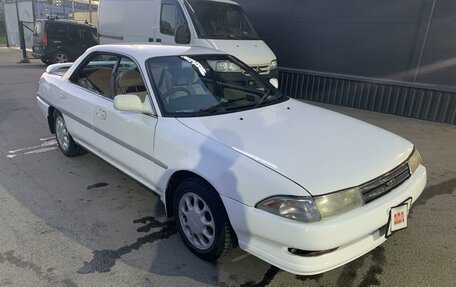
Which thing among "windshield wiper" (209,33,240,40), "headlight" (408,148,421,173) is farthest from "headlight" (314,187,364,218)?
"windshield wiper" (209,33,240,40)

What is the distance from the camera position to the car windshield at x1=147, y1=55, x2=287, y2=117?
3.06 m

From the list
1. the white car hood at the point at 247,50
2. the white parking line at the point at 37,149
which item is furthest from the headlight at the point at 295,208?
the white car hood at the point at 247,50

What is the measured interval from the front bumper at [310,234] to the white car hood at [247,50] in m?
5.09

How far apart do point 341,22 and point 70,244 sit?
283 inches

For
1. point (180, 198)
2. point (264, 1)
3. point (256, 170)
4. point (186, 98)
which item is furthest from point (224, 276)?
point (264, 1)

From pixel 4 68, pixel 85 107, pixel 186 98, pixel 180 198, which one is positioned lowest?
pixel 4 68

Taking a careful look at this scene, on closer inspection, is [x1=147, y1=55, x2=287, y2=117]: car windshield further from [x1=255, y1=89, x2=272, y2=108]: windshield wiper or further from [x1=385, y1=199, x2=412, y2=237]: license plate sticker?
[x1=385, y1=199, x2=412, y2=237]: license plate sticker

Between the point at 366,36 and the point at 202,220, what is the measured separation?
652 cm

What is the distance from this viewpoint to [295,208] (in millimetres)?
2123

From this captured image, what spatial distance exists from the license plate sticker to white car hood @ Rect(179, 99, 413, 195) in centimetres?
26

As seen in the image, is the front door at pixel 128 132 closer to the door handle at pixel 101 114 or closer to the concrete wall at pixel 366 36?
the door handle at pixel 101 114

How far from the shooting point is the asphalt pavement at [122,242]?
2.56 metres

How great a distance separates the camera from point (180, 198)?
→ 9.23 feet

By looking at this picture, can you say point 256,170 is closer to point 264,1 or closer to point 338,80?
point 338,80
